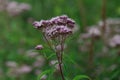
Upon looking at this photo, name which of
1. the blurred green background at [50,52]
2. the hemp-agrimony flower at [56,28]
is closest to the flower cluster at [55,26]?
the hemp-agrimony flower at [56,28]

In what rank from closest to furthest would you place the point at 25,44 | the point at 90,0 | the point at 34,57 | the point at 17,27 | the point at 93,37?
the point at 93,37
the point at 34,57
the point at 25,44
the point at 17,27
the point at 90,0

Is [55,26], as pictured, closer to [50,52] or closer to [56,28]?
[56,28]

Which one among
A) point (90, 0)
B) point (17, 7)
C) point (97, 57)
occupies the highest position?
point (90, 0)

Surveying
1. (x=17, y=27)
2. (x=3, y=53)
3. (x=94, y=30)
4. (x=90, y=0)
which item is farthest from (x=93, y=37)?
(x=90, y=0)

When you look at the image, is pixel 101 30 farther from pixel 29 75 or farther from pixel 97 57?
pixel 29 75

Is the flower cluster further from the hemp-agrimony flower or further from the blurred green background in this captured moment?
the blurred green background

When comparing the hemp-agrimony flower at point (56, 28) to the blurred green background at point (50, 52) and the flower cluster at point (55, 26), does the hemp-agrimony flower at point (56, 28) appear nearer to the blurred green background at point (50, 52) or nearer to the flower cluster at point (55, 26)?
the flower cluster at point (55, 26)
